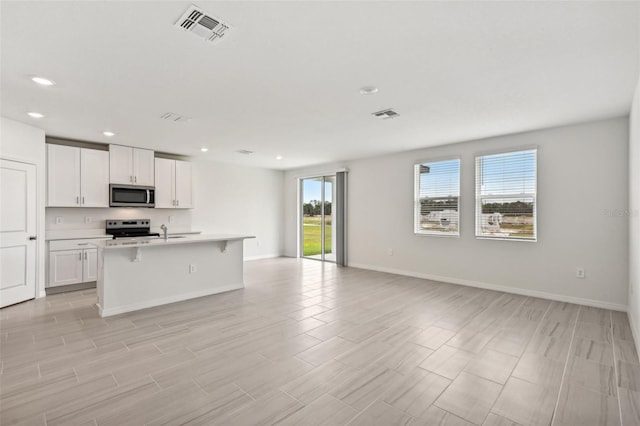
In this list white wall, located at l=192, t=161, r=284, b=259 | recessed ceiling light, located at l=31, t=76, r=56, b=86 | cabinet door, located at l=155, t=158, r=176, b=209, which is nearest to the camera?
recessed ceiling light, located at l=31, t=76, r=56, b=86

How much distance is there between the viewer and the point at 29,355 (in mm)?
2725

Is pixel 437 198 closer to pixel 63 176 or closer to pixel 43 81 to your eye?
pixel 43 81

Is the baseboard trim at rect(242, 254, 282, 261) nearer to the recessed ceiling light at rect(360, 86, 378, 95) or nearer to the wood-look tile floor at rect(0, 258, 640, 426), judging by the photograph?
the wood-look tile floor at rect(0, 258, 640, 426)

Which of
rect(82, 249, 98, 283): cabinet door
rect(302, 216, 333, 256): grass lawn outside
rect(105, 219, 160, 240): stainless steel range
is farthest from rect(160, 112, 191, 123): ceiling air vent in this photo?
rect(302, 216, 333, 256): grass lawn outside

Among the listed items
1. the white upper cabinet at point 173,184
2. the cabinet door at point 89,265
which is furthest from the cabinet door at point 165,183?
the cabinet door at point 89,265

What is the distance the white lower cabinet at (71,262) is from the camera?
4.90 m

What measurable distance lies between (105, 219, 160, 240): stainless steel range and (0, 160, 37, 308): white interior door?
1222mm

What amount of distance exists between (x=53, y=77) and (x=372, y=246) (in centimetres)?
576

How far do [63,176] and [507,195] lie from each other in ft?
23.5

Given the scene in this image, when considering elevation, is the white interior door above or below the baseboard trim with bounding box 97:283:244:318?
above

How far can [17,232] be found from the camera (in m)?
4.32

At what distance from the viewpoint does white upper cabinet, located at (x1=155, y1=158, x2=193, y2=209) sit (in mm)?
6238

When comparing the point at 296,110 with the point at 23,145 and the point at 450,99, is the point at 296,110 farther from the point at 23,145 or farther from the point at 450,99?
the point at 23,145

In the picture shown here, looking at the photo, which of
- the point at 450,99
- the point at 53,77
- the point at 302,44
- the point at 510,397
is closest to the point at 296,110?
the point at 302,44
